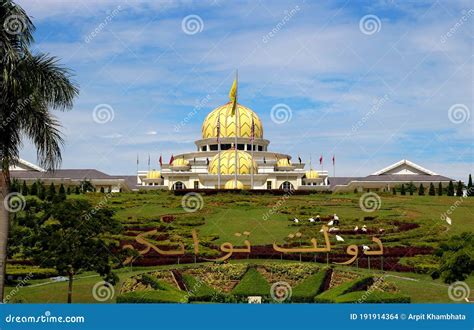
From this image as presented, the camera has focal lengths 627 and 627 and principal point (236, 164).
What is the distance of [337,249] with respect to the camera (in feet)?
70.6

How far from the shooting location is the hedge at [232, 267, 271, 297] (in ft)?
51.0

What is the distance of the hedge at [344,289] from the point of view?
14.5 metres

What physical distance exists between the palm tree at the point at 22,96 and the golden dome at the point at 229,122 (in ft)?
120

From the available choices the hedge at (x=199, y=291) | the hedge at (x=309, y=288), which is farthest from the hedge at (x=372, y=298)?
the hedge at (x=199, y=291)

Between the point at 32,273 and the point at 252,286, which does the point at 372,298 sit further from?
the point at 32,273

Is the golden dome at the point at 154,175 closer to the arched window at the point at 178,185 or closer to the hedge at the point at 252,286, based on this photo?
the arched window at the point at 178,185

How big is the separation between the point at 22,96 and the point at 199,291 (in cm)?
654

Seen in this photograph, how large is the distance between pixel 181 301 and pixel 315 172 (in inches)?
1354

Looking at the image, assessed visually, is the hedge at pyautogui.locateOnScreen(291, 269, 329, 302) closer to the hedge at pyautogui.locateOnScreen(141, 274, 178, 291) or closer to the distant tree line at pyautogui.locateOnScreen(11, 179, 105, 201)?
the hedge at pyautogui.locateOnScreen(141, 274, 178, 291)

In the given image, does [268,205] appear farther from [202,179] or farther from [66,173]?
[66,173]

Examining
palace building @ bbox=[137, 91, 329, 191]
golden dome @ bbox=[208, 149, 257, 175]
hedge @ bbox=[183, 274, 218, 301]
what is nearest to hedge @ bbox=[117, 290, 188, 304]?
hedge @ bbox=[183, 274, 218, 301]

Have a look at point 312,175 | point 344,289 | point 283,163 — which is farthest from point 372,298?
point 283,163

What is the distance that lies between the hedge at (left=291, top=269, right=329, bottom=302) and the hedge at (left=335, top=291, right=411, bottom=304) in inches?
39.4

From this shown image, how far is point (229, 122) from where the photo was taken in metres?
48.8
